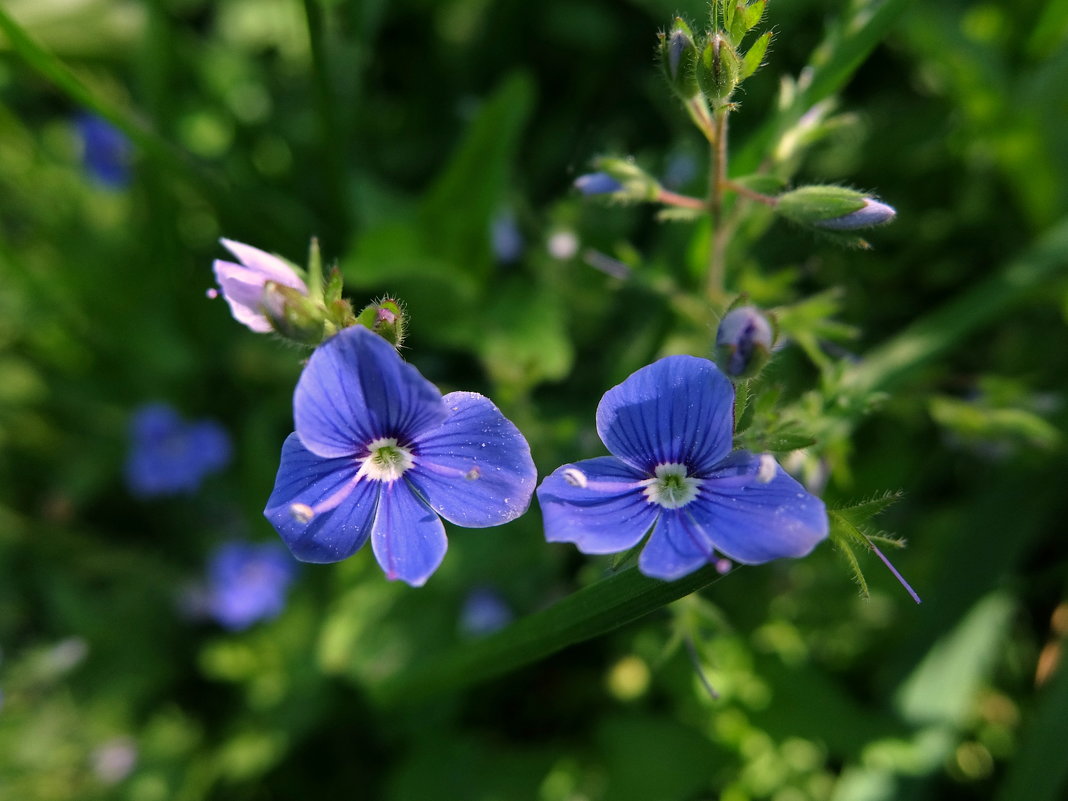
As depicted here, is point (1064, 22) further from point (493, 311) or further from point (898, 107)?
point (493, 311)

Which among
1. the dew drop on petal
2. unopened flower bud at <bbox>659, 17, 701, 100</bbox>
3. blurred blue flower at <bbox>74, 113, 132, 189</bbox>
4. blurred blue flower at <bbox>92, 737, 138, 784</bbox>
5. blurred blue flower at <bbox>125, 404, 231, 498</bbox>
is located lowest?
blurred blue flower at <bbox>92, 737, 138, 784</bbox>

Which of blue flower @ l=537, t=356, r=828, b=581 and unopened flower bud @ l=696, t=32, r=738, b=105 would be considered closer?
blue flower @ l=537, t=356, r=828, b=581

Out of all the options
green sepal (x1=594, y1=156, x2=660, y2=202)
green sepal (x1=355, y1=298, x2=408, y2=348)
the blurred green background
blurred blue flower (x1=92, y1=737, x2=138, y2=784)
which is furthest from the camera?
blurred blue flower (x1=92, y1=737, x2=138, y2=784)

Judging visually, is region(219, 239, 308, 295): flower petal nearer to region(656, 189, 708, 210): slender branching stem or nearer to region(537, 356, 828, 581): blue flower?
region(537, 356, 828, 581): blue flower

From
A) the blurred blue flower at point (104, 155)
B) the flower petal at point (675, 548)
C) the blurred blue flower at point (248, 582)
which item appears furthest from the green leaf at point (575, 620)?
the blurred blue flower at point (104, 155)

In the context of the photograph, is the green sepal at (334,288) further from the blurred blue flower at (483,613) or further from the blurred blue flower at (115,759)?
the blurred blue flower at (115,759)

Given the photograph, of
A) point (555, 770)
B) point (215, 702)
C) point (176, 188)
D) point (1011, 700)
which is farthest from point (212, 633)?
point (1011, 700)

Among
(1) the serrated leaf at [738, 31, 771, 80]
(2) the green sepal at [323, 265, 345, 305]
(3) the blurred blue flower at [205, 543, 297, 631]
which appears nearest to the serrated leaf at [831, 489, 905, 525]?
(1) the serrated leaf at [738, 31, 771, 80]
